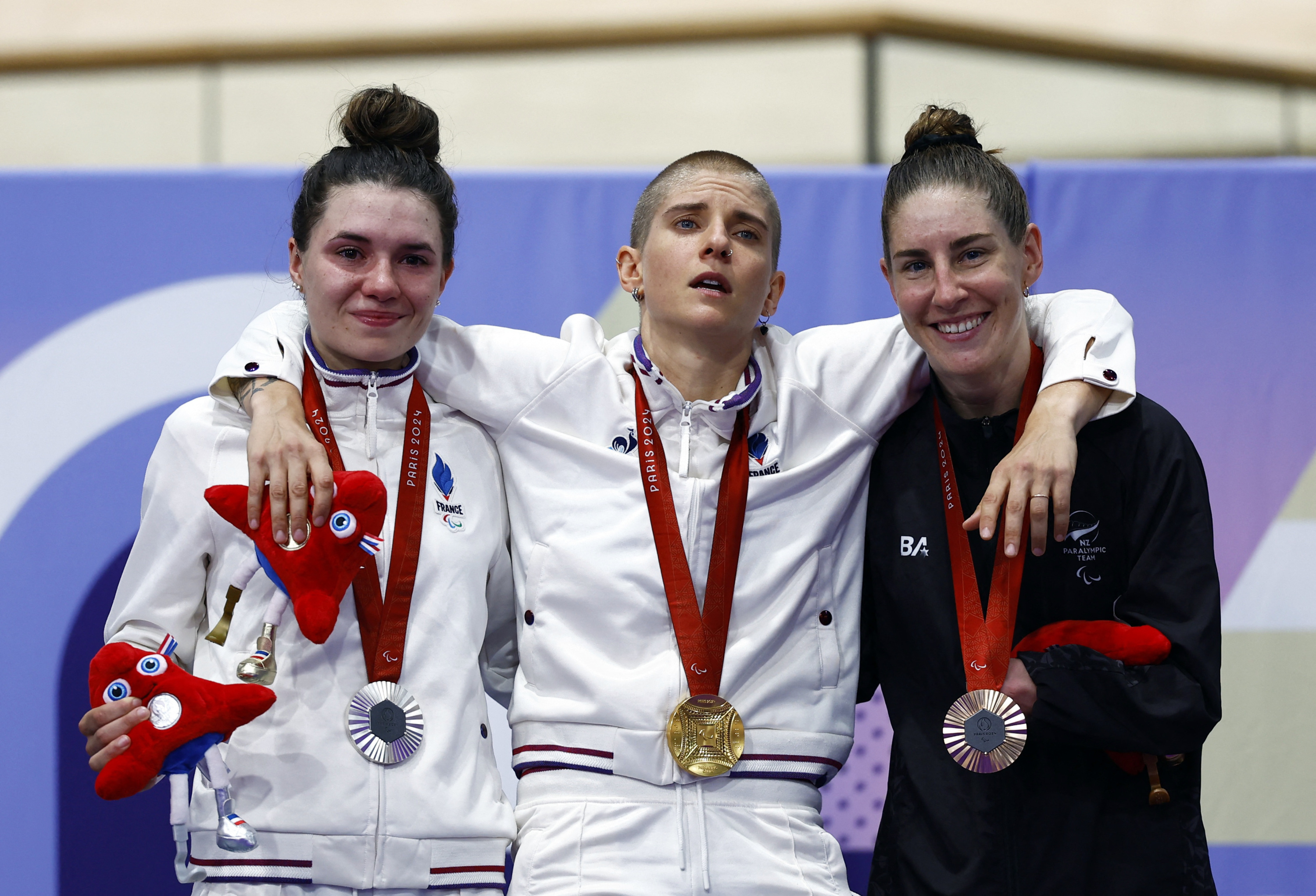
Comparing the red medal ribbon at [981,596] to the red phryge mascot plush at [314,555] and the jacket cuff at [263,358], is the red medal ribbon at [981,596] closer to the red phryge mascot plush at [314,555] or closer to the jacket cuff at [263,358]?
the red phryge mascot plush at [314,555]

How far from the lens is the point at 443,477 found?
8.46 feet

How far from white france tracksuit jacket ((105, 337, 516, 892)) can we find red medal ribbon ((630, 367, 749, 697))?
38 centimetres

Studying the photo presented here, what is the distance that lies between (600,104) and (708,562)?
3.10 metres

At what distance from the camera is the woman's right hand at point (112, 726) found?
223 cm

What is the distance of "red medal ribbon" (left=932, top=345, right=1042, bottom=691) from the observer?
2.38 meters

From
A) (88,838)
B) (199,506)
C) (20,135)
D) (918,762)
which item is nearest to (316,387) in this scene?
(199,506)

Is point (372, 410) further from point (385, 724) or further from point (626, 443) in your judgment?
point (385, 724)

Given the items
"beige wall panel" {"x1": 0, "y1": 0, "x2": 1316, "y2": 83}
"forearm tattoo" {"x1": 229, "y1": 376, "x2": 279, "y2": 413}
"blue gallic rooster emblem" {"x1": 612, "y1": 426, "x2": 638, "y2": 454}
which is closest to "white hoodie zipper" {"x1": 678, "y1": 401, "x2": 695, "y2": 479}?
"blue gallic rooster emblem" {"x1": 612, "y1": 426, "x2": 638, "y2": 454}

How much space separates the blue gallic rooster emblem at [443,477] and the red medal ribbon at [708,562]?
426mm

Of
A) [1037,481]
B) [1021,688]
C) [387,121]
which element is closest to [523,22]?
[387,121]

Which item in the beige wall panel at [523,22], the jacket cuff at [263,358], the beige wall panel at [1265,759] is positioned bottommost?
the beige wall panel at [1265,759]

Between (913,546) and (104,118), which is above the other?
(104,118)

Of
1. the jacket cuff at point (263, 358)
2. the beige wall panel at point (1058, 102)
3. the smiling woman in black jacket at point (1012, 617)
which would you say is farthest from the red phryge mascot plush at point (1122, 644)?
the beige wall panel at point (1058, 102)

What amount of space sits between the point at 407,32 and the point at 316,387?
3.20 metres
